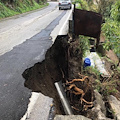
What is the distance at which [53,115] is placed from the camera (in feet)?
7.90

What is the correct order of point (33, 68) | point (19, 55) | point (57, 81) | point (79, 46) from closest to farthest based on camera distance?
1. point (33, 68)
2. point (57, 81)
3. point (19, 55)
4. point (79, 46)

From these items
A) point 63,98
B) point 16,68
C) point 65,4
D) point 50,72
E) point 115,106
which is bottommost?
point 115,106

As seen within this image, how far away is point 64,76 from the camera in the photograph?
4555mm

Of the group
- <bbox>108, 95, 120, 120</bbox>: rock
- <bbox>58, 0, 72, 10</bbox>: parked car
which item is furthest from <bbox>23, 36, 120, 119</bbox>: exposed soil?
<bbox>58, 0, 72, 10</bbox>: parked car

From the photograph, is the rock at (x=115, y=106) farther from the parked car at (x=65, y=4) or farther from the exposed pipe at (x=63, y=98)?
the parked car at (x=65, y=4)

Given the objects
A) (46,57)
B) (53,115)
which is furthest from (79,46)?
(53,115)

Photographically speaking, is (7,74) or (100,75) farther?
(100,75)

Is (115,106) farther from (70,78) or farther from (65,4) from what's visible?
(65,4)

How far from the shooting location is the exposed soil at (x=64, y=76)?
3.39m

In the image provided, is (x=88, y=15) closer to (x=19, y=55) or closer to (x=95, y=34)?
(x=95, y=34)

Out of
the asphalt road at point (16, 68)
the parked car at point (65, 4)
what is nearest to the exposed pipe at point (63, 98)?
the asphalt road at point (16, 68)

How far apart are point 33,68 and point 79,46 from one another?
2.09 meters

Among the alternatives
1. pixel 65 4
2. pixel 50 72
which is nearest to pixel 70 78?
pixel 50 72

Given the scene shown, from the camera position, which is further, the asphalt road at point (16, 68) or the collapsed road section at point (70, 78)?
the collapsed road section at point (70, 78)
